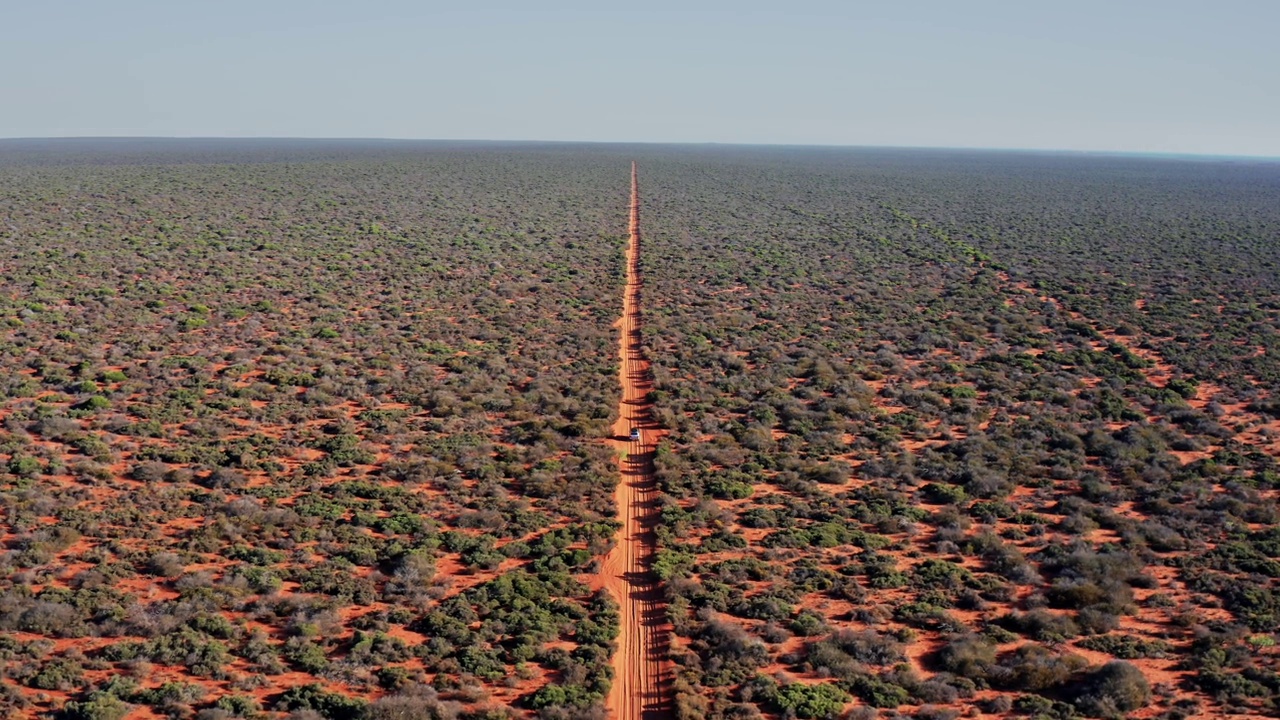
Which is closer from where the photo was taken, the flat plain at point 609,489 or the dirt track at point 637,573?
the dirt track at point 637,573

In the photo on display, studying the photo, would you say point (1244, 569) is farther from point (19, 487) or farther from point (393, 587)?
point (19, 487)

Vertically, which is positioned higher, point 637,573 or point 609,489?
point 609,489

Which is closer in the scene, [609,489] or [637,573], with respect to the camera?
[637,573]

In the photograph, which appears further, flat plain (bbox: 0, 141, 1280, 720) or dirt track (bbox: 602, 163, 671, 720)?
flat plain (bbox: 0, 141, 1280, 720)
